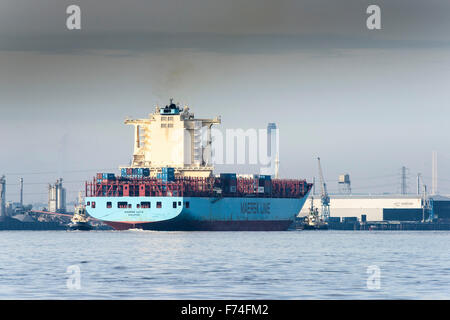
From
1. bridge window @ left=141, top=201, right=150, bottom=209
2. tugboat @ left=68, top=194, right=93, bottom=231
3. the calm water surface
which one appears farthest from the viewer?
tugboat @ left=68, top=194, right=93, bottom=231

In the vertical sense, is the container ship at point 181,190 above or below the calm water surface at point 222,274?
above

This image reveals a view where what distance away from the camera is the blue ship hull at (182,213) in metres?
124

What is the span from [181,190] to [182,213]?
356cm

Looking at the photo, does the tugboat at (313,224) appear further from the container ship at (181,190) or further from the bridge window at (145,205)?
the bridge window at (145,205)

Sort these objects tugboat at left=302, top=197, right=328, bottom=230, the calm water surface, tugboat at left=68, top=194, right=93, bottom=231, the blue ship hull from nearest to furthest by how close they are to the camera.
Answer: the calm water surface → the blue ship hull → tugboat at left=68, top=194, right=93, bottom=231 → tugboat at left=302, top=197, right=328, bottom=230

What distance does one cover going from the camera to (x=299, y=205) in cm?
15450

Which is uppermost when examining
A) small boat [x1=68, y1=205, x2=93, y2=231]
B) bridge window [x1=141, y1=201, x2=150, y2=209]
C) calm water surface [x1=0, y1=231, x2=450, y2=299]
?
bridge window [x1=141, y1=201, x2=150, y2=209]

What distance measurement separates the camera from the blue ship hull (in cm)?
12397

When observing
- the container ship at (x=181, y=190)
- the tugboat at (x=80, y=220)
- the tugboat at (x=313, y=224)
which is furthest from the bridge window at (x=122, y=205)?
the tugboat at (x=313, y=224)

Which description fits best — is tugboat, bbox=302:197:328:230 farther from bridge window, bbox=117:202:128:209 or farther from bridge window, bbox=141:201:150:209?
bridge window, bbox=117:202:128:209

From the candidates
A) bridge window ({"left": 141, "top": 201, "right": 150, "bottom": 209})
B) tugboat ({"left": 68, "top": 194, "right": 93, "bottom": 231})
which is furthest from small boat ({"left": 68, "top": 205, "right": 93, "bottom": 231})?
bridge window ({"left": 141, "top": 201, "right": 150, "bottom": 209})
